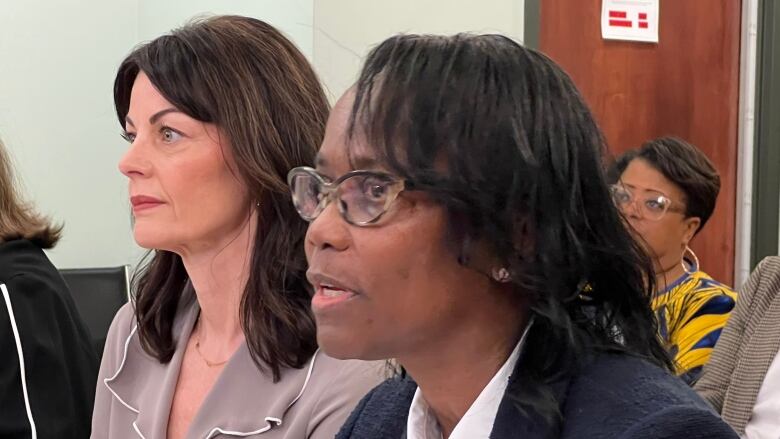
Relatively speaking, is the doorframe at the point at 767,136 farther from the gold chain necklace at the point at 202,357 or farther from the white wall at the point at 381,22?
the gold chain necklace at the point at 202,357

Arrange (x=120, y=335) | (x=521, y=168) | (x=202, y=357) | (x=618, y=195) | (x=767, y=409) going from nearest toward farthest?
(x=521, y=168) → (x=618, y=195) → (x=202, y=357) → (x=120, y=335) → (x=767, y=409)

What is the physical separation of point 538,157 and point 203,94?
716mm

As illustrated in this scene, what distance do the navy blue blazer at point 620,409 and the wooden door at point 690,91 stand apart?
2537 millimetres

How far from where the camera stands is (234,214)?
1567 mm

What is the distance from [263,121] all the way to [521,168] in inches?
26.6

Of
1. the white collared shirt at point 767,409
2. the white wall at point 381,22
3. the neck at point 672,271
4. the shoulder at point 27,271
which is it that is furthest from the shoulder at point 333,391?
the white wall at point 381,22

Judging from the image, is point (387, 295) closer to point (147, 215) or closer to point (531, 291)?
point (531, 291)

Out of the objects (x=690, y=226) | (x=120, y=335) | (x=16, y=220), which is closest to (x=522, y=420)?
(x=120, y=335)

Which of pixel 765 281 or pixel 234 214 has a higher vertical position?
pixel 234 214

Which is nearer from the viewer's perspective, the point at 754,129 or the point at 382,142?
the point at 382,142

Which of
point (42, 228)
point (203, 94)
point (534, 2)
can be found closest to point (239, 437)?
point (203, 94)

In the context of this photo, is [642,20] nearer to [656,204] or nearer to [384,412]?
[656,204]

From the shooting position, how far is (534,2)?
3287 mm

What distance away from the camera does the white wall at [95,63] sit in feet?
10.8
